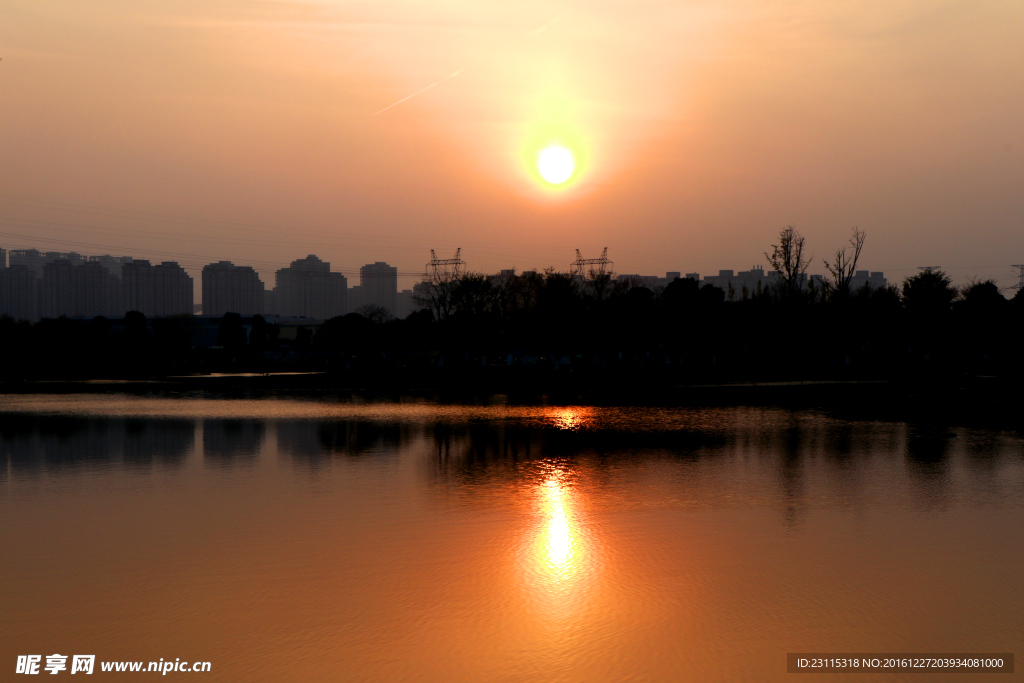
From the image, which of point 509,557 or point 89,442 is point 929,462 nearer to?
point 509,557

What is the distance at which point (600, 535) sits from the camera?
44.8 ft

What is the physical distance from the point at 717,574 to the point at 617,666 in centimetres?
350

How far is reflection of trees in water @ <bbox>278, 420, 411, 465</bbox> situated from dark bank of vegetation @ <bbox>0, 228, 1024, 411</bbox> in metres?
31.4

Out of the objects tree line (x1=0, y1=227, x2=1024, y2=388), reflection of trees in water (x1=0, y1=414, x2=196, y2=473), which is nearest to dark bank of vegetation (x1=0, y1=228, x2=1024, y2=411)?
tree line (x1=0, y1=227, x2=1024, y2=388)

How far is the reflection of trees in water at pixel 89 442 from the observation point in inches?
843

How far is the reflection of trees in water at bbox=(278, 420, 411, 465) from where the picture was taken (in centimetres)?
2311

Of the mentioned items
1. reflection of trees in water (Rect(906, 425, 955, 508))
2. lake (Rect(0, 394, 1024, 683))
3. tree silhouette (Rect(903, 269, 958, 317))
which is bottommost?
lake (Rect(0, 394, 1024, 683))

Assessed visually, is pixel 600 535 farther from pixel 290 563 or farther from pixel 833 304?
pixel 833 304

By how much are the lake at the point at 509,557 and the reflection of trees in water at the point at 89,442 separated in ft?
0.70

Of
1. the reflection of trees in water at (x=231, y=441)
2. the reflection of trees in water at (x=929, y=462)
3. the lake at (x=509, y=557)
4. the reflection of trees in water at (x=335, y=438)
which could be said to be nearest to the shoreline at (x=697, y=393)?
the reflection of trees in water at (x=929, y=462)

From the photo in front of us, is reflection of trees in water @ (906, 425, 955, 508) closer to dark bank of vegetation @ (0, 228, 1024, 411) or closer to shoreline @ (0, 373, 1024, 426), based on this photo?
shoreline @ (0, 373, 1024, 426)

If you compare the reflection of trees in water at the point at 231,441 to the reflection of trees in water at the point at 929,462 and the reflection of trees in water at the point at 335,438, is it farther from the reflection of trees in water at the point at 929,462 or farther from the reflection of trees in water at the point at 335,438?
the reflection of trees in water at the point at 929,462

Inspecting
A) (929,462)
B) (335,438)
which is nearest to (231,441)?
(335,438)

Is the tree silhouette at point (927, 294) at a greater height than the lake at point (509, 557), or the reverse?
the tree silhouette at point (927, 294)
